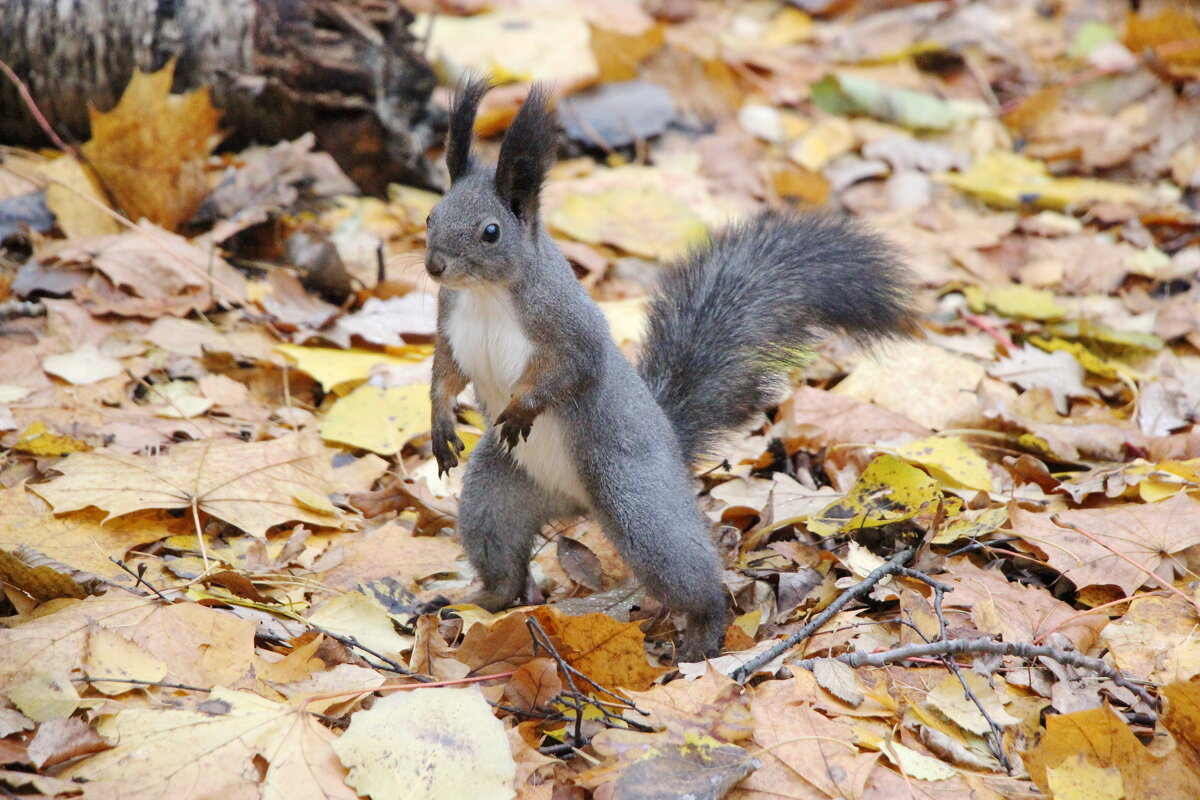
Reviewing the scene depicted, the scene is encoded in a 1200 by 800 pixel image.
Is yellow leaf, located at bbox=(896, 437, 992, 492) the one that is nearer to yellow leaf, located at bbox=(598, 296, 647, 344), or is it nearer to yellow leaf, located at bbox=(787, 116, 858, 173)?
yellow leaf, located at bbox=(598, 296, 647, 344)

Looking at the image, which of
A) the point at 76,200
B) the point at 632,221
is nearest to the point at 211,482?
the point at 76,200

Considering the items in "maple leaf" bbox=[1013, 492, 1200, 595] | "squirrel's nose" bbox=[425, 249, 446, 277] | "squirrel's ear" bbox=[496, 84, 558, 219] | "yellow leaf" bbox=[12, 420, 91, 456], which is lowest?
"maple leaf" bbox=[1013, 492, 1200, 595]

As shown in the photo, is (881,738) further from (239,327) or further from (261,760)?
(239,327)

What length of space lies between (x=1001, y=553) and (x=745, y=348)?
647 mm

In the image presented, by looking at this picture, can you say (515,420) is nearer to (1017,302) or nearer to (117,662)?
(117,662)

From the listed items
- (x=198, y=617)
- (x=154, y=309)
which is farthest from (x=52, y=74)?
(x=198, y=617)

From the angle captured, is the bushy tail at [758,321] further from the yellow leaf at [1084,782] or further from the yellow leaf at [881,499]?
the yellow leaf at [1084,782]

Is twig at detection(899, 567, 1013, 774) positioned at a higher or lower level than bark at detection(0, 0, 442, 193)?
lower

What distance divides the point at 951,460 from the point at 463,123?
129cm

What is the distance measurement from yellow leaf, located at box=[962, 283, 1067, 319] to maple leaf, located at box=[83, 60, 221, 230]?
2305mm

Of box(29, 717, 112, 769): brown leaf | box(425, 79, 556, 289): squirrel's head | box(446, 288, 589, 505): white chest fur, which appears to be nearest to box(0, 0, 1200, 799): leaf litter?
box(29, 717, 112, 769): brown leaf

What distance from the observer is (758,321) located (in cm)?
234

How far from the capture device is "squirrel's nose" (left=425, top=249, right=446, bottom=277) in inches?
73.5

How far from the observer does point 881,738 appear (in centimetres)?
167
